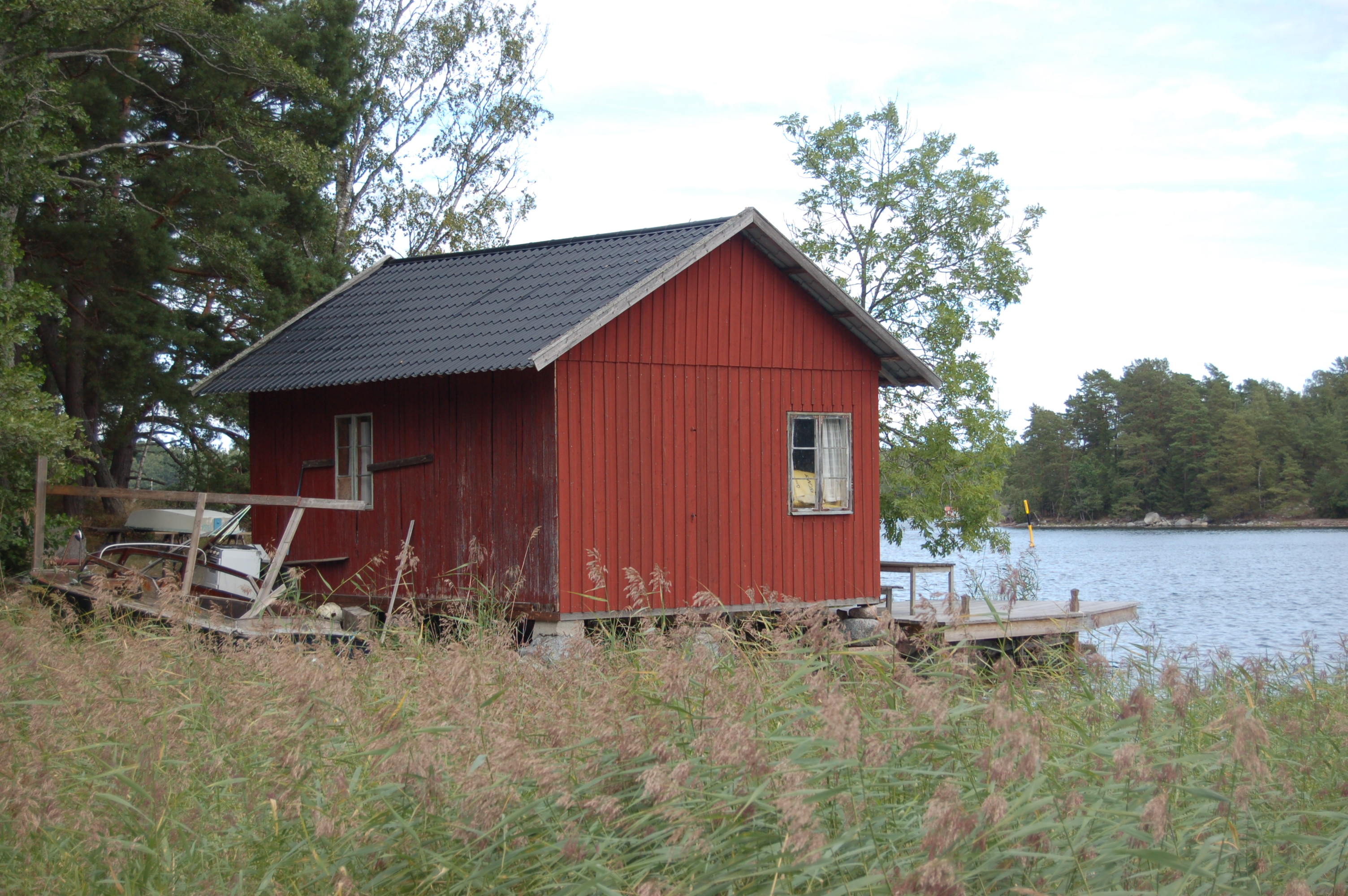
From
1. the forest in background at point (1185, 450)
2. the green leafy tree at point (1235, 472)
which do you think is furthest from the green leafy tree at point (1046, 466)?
the green leafy tree at point (1235, 472)

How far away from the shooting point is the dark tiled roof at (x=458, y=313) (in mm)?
12773

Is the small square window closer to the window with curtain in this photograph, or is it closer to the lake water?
the window with curtain

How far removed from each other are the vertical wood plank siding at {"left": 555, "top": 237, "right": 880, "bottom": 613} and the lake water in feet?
6.77

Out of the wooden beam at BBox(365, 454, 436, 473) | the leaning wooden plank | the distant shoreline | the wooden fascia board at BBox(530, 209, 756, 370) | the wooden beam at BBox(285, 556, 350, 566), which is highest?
the wooden fascia board at BBox(530, 209, 756, 370)

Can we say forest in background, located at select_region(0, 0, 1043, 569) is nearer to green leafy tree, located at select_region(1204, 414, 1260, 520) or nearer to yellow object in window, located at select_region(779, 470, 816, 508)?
yellow object in window, located at select_region(779, 470, 816, 508)

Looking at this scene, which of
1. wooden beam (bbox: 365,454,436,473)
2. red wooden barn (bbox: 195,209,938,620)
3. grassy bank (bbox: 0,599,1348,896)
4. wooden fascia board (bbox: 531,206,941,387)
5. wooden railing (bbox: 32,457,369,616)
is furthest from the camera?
wooden beam (bbox: 365,454,436,473)

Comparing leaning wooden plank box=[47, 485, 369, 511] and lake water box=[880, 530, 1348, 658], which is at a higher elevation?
leaning wooden plank box=[47, 485, 369, 511]

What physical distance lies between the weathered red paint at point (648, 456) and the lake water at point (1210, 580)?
8.06 feet

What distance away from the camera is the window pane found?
1452cm

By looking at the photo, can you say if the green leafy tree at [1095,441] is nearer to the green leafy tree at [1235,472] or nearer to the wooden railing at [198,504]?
the green leafy tree at [1235,472]

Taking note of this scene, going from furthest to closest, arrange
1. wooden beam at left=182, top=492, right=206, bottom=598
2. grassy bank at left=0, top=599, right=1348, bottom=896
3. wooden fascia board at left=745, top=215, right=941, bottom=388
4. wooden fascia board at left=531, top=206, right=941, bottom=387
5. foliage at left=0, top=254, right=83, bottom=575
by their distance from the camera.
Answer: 1. wooden fascia board at left=745, top=215, right=941, bottom=388
2. foliage at left=0, top=254, right=83, bottom=575
3. wooden fascia board at left=531, top=206, right=941, bottom=387
4. wooden beam at left=182, top=492, right=206, bottom=598
5. grassy bank at left=0, top=599, right=1348, bottom=896

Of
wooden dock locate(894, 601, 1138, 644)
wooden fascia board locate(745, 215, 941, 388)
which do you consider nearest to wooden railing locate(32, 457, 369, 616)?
wooden fascia board locate(745, 215, 941, 388)

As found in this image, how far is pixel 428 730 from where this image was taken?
13.7ft

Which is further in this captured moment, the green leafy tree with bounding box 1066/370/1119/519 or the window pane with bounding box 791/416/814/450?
the green leafy tree with bounding box 1066/370/1119/519
